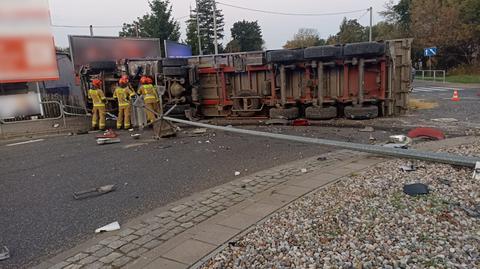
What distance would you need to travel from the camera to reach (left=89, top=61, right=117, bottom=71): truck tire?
13.0 m

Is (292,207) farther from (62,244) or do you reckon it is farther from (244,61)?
(244,61)

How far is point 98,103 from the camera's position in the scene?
1195 centimetres

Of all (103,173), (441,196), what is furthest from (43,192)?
(441,196)

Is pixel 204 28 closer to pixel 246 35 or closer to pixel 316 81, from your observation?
pixel 246 35

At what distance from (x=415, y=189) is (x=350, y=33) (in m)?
68.7

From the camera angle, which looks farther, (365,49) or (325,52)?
(325,52)

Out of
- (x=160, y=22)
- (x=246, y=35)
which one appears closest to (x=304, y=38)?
(x=246, y=35)

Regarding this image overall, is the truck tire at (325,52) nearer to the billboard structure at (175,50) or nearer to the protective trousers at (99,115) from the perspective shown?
the protective trousers at (99,115)

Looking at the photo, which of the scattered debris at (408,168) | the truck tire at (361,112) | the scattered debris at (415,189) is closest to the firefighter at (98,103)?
the truck tire at (361,112)

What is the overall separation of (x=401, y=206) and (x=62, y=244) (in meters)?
3.42

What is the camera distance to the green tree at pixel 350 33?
6519 centimetres

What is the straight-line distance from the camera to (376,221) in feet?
11.2

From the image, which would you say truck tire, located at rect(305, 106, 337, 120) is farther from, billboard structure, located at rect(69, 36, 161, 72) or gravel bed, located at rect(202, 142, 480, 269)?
billboard structure, located at rect(69, 36, 161, 72)

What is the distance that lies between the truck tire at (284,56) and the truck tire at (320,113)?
4.96 ft
